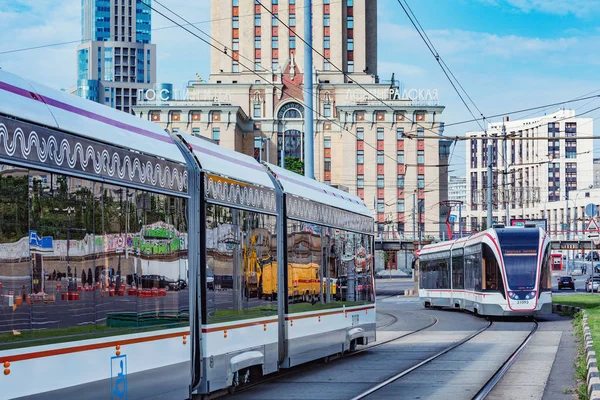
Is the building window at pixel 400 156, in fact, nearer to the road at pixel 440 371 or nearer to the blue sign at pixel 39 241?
the road at pixel 440 371

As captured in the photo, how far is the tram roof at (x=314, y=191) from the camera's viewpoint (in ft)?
52.1

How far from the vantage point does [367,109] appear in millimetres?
124500

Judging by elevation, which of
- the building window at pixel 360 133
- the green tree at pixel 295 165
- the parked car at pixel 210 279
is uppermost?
the building window at pixel 360 133

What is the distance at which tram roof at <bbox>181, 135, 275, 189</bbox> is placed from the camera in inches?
475

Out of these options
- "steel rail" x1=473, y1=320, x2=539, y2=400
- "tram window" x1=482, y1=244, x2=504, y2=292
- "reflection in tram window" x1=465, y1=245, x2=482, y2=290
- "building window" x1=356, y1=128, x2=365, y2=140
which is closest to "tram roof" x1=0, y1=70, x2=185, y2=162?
"steel rail" x1=473, y1=320, x2=539, y2=400

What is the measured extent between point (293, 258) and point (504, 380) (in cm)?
377

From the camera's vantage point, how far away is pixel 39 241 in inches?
309

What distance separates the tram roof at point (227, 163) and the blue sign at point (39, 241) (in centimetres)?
396

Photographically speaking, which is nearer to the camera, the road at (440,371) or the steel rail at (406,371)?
the steel rail at (406,371)

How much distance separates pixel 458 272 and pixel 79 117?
3434cm

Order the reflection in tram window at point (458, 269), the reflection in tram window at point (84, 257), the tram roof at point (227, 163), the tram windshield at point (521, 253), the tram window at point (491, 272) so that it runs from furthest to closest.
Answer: the reflection in tram window at point (458, 269) < the tram window at point (491, 272) < the tram windshield at point (521, 253) < the tram roof at point (227, 163) < the reflection in tram window at point (84, 257)

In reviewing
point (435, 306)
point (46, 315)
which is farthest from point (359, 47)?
point (46, 315)

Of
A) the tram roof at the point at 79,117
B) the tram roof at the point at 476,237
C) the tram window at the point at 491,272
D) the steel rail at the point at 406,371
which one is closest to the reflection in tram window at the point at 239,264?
the tram roof at the point at 79,117

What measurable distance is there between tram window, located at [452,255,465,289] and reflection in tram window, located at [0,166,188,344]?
1201 inches
